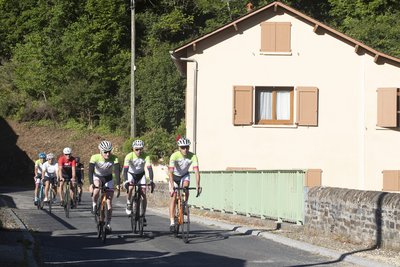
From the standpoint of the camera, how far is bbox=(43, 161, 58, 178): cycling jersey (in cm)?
2564

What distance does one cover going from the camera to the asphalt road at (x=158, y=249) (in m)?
12.6

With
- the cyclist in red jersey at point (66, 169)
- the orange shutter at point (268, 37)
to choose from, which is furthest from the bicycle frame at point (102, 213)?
the orange shutter at point (268, 37)

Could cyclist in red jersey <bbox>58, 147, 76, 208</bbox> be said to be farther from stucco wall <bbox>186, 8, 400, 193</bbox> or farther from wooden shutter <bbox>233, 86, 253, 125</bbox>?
stucco wall <bbox>186, 8, 400, 193</bbox>

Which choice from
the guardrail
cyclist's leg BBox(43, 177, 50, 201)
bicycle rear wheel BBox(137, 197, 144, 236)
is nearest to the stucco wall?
the guardrail

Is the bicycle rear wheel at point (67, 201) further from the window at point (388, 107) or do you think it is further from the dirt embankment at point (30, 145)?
the dirt embankment at point (30, 145)

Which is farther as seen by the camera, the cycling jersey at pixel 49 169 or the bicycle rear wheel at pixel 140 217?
the cycling jersey at pixel 49 169

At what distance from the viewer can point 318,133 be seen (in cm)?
3641

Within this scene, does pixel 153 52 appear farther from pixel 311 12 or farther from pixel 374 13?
pixel 374 13

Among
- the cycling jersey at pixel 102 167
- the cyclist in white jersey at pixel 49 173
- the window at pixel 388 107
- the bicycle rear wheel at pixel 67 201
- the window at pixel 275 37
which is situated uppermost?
the window at pixel 275 37

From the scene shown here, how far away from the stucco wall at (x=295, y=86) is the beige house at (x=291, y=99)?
0.04 metres

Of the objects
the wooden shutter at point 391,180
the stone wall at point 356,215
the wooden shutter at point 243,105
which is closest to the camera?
the stone wall at point 356,215

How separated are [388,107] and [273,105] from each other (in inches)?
185

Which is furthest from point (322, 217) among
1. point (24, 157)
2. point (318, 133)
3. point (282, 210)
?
point (24, 157)

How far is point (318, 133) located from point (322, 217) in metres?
19.6
